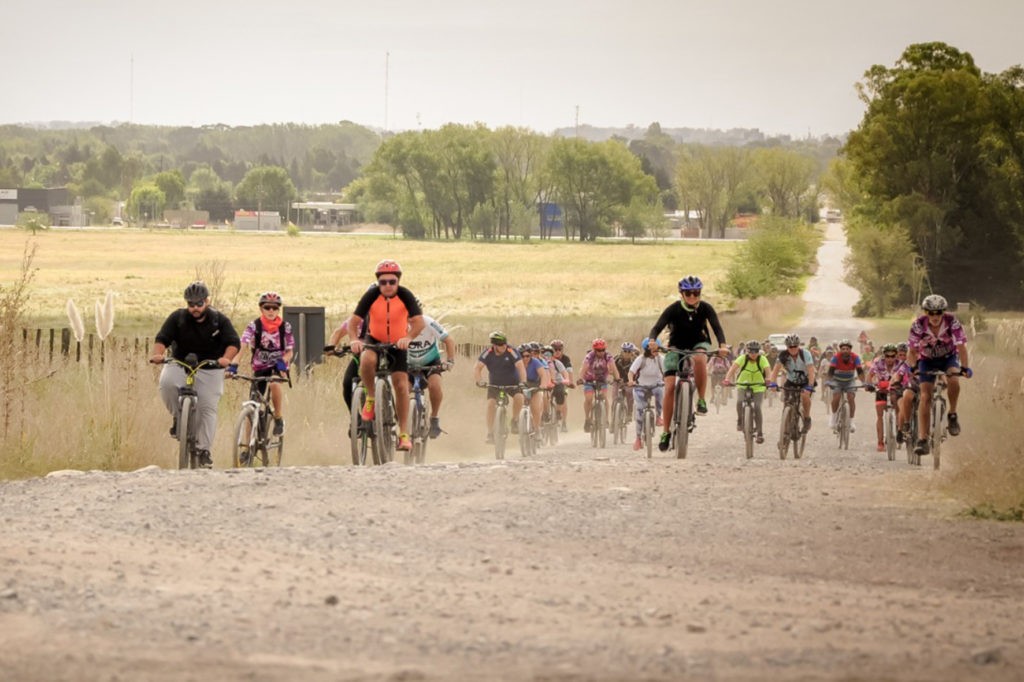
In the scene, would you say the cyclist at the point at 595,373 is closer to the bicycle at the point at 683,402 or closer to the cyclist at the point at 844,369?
the cyclist at the point at 844,369

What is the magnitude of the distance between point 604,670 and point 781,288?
88788 millimetres

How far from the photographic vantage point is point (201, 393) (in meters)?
16.0

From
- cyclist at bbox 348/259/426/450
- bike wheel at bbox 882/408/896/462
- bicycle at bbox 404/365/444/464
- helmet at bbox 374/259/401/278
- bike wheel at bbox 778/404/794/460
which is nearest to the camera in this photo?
helmet at bbox 374/259/401/278

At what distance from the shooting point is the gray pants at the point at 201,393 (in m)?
16.0

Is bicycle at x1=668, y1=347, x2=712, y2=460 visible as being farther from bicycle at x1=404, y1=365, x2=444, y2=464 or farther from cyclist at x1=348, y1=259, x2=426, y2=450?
cyclist at x1=348, y1=259, x2=426, y2=450

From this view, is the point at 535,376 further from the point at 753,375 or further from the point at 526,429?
the point at 753,375

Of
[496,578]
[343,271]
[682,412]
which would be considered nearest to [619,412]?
[682,412]

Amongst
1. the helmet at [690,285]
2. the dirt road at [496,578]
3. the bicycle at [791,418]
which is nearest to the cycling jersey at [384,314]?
the dirt road at [496,578]

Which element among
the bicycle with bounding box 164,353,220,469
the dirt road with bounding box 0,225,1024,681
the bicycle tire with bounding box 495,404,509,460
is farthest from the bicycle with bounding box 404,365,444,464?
the bicycle tire with bounding box 495,404,509,460

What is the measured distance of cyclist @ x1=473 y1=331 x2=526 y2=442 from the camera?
23.6 meters

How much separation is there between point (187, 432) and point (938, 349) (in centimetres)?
831

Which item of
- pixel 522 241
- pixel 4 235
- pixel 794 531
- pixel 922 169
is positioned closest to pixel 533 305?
pixel 922 169

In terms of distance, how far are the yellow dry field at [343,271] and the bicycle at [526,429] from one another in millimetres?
13924

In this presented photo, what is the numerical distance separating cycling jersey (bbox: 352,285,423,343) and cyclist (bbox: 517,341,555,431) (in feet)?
24.2
